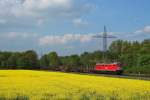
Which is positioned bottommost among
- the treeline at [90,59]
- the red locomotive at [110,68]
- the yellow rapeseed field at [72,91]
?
the yellow rapeseed field at [72,91]

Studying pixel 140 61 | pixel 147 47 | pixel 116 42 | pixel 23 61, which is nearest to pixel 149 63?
pixel 140 61

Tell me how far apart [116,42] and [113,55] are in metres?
30.1

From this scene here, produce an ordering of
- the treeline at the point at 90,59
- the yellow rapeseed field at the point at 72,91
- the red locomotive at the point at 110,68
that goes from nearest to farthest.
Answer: the yellow rapeseed field at the point at 72,91, the red locomotive at the point at 110,68, the treeline at the point at 90,59

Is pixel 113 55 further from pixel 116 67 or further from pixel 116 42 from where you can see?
pixel 116 67

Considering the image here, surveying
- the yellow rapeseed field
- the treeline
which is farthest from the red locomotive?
the yellow rapeseed field

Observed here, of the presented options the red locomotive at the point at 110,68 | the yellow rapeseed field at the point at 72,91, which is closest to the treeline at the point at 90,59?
the red locomotive at the point at 110,68

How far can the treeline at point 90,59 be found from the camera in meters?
86.6

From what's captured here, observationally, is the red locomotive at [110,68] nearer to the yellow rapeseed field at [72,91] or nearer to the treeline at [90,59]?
the treeline at [90,59]

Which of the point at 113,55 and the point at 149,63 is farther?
the point at 113,55

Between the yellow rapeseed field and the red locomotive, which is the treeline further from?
the yellow rapeseed field

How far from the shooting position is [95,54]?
150m

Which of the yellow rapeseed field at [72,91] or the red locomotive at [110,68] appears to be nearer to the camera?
the yellow rapeseed field at [72,91]

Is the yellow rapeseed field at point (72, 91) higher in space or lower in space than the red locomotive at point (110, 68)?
lower

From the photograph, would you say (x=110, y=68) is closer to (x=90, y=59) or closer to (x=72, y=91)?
(x=72, y=91)
